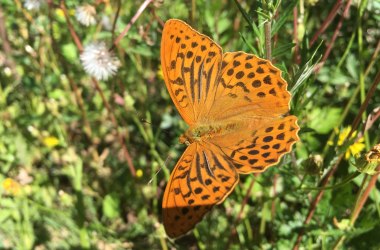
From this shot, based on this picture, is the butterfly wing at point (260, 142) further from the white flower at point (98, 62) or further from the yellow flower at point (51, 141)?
the yellow flower at point (51, 141)

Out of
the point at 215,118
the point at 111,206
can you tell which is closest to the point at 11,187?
the point at 111,206

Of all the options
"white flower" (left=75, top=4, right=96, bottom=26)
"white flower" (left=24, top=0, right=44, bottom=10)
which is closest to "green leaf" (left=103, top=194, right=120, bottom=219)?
"white flower" (left=75, top=4, right=96, bottom=26)

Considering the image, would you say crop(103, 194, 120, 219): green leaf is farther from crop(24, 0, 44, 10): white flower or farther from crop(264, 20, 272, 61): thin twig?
crop(264, 20, 272, 61): thin twig

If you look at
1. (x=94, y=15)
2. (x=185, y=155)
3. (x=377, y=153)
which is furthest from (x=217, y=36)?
(x=377, y=153)

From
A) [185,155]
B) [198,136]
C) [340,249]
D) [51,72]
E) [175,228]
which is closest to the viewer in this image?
[175,228]

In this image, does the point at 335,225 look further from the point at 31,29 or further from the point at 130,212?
the point at 31,29

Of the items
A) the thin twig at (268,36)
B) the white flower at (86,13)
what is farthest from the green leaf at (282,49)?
the white flower at (86,13)
